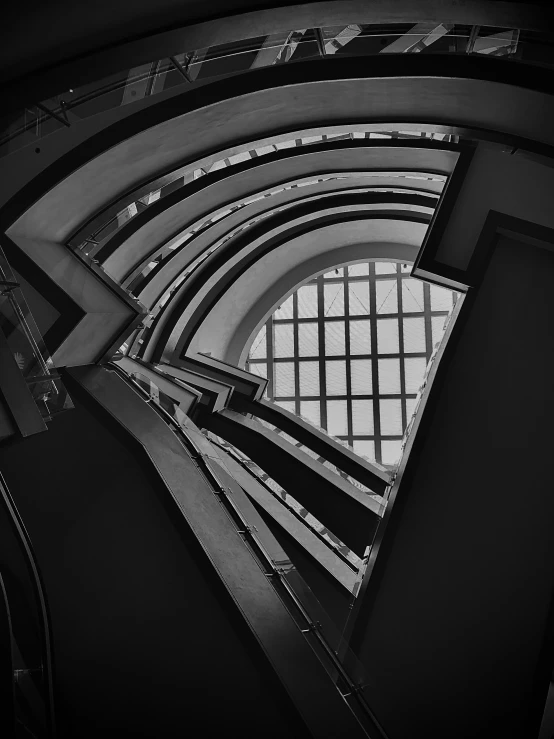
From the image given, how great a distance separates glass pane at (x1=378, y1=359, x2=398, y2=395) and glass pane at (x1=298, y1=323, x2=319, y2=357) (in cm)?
309

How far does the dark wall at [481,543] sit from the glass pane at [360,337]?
61.2 ft

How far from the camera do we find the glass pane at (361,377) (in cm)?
2662

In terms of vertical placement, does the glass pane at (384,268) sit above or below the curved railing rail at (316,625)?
above

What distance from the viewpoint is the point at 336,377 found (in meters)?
27.1

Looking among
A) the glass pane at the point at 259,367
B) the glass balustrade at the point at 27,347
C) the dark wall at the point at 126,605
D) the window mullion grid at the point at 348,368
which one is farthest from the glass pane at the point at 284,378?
the glass balustrade at the point at 27,347

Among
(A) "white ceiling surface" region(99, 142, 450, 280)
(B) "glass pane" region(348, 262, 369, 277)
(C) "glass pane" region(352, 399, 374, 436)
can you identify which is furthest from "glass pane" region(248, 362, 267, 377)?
(A) "white ceiling surface" region(99, 142, 450, 280)

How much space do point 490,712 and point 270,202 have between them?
10.8 meters

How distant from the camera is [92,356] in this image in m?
9.74

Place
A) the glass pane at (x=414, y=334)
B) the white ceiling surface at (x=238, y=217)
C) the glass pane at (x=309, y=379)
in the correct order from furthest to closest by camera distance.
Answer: the glass pane at (x=309, y=379), the glass pane at (x=414, y=334), the white ceiling surface at (x=238, y=217)

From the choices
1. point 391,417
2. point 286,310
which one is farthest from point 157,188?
point 286,310

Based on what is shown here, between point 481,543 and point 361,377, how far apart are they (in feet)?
62.5

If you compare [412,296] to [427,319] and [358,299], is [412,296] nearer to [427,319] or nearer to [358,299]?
[427,319]

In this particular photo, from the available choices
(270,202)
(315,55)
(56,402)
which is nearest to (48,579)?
(56,402)

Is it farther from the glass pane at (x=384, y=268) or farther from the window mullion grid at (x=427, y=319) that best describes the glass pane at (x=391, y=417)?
the glass pane at (x=384, y=268)
